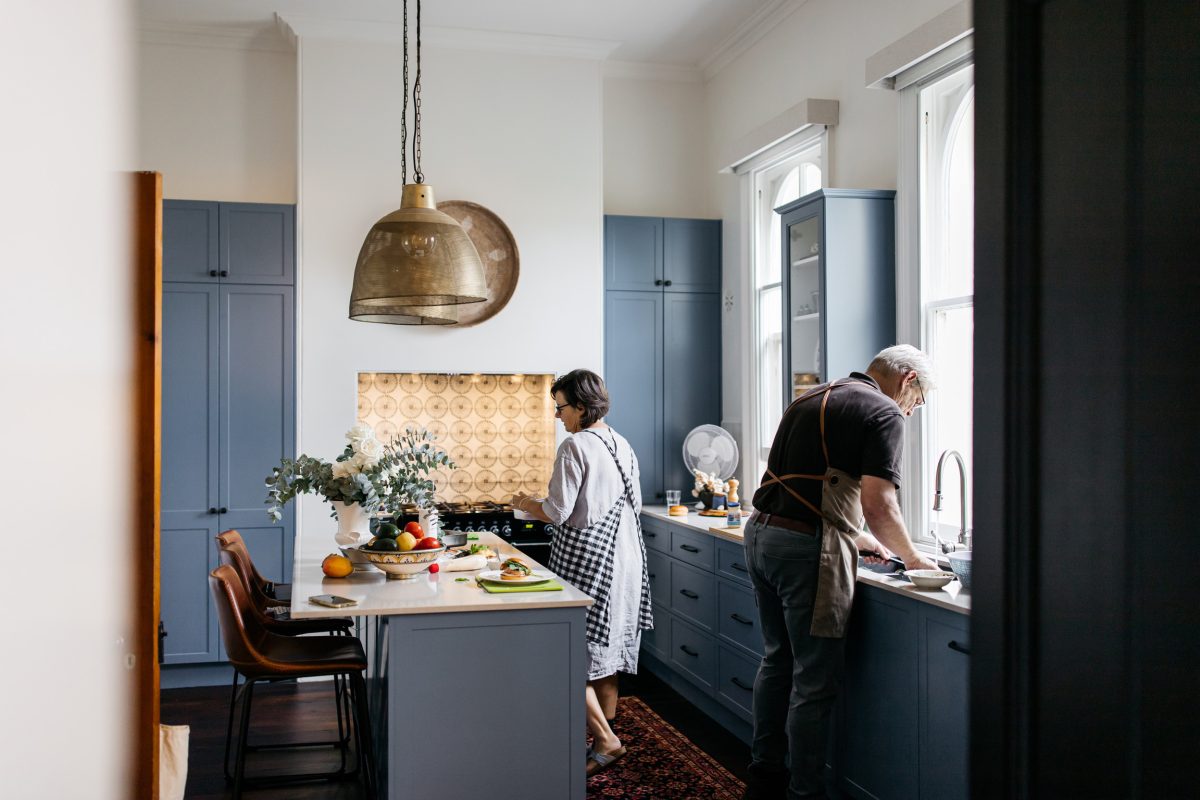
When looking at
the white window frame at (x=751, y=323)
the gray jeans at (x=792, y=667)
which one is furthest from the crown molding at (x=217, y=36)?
the gray jeans at (x=792, y=667)

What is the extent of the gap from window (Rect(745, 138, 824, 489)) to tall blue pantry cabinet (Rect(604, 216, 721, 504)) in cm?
44

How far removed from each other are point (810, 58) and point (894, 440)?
2564 millimetres

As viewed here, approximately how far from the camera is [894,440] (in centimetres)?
315

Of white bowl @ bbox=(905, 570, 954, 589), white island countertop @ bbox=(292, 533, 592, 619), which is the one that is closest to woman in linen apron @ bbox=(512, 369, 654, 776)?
white island countertop @ bbox=(292, 533, 592, 619)

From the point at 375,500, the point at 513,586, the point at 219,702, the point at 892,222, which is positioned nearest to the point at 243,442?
the point at 219,702

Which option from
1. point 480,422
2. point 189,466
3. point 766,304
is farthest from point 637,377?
point 189,466

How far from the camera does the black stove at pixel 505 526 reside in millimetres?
5457

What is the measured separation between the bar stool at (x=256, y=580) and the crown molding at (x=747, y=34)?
12.2ft

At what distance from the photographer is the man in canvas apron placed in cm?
321

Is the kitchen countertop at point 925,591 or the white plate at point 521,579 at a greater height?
the kitchen countertop at point 925,591

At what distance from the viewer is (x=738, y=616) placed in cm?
434

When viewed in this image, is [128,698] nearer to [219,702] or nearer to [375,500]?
[375,500]

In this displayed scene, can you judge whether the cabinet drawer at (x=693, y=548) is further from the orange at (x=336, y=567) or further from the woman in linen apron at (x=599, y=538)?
the orange at (x=336, y=567)

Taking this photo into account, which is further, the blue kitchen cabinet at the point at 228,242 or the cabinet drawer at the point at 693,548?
the blue kitchen cabinet at the point at 228,242
